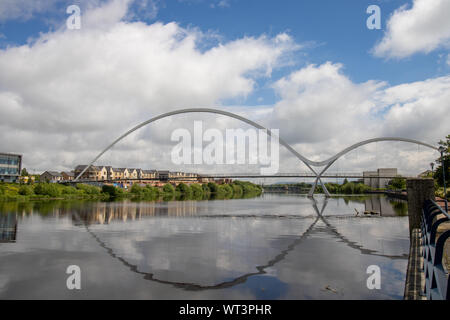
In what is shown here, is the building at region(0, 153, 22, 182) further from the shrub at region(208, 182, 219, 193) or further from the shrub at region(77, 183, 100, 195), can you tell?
the shrub at region(208, 182, 219, 193)

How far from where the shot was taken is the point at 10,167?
87812mm

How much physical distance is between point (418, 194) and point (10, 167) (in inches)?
3984

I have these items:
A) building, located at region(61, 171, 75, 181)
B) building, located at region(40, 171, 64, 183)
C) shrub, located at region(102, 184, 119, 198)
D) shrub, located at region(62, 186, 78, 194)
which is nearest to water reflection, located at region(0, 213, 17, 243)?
shrub, located at region(62, 186, 78, 194)

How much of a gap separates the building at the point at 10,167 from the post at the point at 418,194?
97.7 meters

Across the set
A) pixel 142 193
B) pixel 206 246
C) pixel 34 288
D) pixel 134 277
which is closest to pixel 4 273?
pixel 34 288

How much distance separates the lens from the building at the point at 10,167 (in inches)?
3342

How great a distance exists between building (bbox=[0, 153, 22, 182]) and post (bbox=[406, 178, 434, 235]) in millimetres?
97742

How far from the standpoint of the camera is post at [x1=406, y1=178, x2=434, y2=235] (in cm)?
1520

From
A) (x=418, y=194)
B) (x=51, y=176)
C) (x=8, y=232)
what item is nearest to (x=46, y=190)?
(x=8, y=232)

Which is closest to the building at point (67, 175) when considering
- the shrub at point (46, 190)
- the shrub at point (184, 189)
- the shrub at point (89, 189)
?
the shrub at point (184, 189)

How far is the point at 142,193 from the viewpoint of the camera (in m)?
92.9

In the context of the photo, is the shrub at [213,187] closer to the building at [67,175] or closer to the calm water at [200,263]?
the building at [67,175]

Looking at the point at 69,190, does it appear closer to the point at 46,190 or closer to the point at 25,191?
the point at 46,190

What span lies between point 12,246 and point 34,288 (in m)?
8.51
